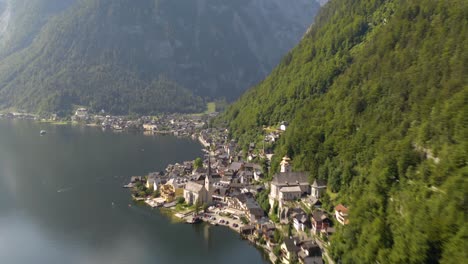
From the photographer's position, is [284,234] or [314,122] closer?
[284,234]

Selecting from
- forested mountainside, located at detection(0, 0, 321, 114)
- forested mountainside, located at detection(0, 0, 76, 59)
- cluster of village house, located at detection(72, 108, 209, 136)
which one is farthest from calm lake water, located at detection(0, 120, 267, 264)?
forested mountainside, located at detection(0, 0, 76, 59)

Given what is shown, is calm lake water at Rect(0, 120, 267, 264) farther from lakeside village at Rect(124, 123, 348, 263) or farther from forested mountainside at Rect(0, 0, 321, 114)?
forested mountainside at Rect(0, 0, 321, 114)

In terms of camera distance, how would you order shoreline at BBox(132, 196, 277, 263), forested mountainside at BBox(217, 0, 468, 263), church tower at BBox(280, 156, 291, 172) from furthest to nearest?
church tower at BBox(280, 156, 291, 172)
shoreline at BBox(132, 196, 277, 263)
forested mountainside at BBox(217, 0, 468, 263)

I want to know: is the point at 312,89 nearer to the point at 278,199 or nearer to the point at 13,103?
the point at 278,199

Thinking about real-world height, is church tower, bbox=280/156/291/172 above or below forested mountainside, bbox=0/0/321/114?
below

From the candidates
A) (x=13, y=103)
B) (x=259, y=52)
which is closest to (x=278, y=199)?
(x=13, y=103)

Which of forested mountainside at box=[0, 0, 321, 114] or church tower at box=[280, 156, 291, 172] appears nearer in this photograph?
church tower at box=[280, 156, 291, 172]

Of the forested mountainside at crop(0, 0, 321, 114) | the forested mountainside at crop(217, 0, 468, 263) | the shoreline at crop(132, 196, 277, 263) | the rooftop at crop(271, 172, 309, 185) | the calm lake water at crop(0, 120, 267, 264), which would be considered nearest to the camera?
the forested mountainside at crop(217, 0, 468, 263)
